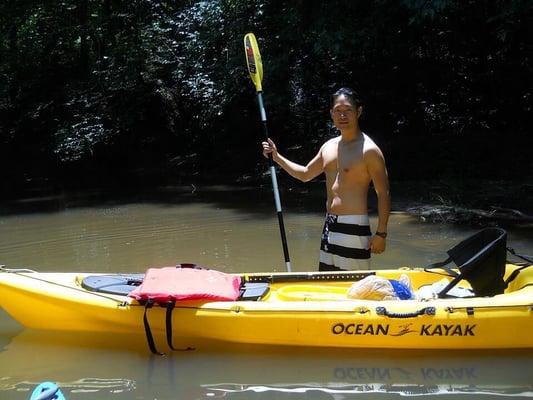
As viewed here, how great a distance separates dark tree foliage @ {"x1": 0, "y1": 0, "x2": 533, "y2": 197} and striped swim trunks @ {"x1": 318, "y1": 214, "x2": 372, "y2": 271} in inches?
173

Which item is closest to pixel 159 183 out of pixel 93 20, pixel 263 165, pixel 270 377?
pixel 263 165

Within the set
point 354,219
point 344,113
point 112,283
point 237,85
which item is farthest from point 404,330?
point 237,85

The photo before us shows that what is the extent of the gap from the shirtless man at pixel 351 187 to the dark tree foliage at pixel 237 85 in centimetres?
418

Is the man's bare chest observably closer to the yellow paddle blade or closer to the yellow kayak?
the yellow kayak

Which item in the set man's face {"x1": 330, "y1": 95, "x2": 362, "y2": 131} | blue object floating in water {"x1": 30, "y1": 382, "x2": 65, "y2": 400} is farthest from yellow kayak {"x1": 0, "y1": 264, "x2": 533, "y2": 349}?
blue object floating in water {"x1": 30, "y1": 382, "x2": 65, "y2": 400}

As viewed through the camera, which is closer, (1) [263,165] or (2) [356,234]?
(2) [356,234]

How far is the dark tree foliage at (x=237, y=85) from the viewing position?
9312 millimetres

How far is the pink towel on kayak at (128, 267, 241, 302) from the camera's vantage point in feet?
11.3

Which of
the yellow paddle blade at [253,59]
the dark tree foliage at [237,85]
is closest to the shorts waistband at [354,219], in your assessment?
the yellow paddle blade at [253,59]

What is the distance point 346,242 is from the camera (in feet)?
11.9

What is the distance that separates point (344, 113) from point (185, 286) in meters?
1.34

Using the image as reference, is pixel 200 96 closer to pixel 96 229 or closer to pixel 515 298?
pixel 96 229

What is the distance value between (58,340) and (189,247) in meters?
2.71

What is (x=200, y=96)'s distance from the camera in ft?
40.1
